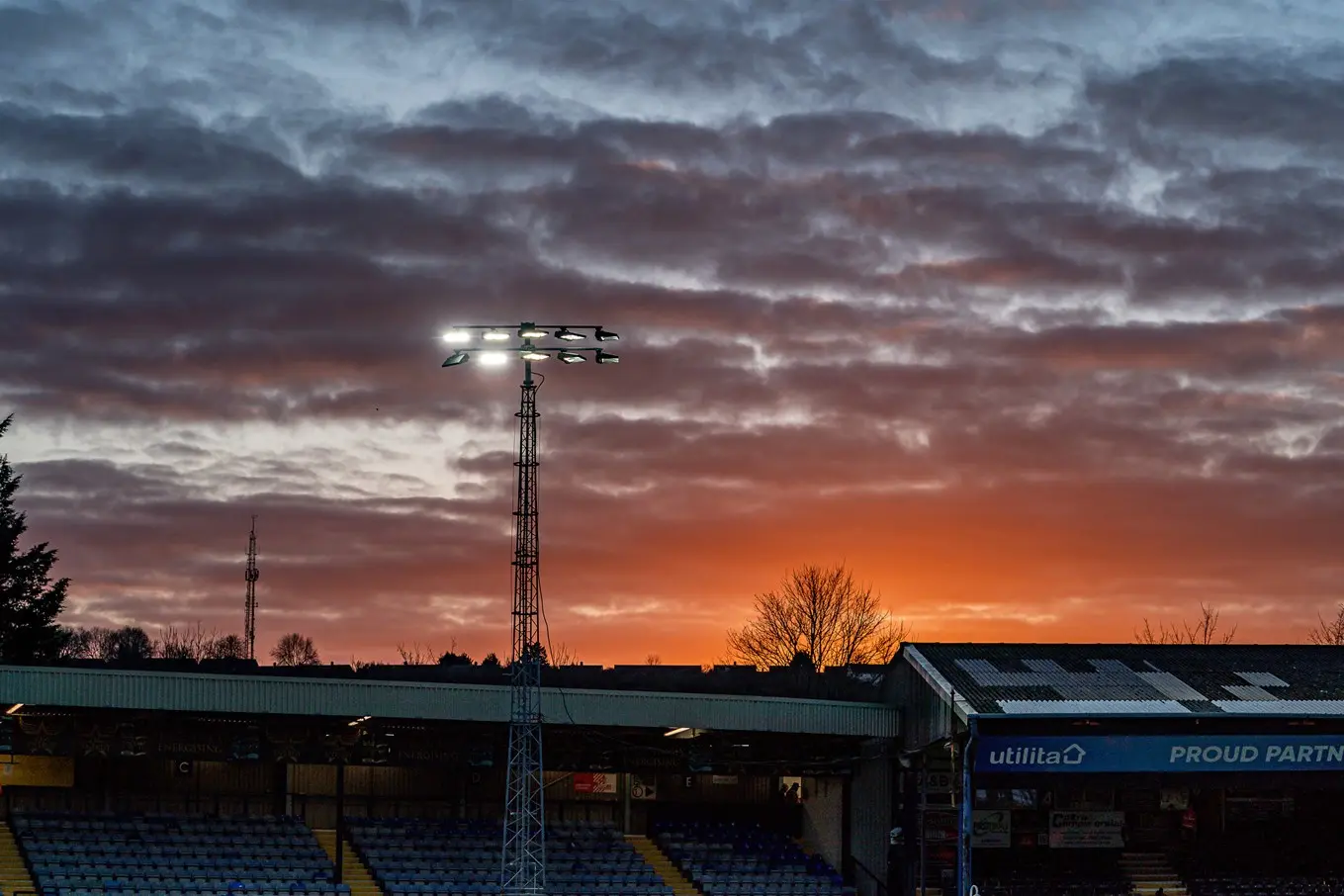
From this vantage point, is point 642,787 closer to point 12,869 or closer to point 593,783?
point 593,783

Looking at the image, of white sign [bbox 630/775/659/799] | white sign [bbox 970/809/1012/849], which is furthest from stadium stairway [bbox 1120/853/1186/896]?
white sign [bbox 630/775/659/799]

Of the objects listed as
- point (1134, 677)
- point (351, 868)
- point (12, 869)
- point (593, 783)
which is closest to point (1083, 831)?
point (1134, 677)

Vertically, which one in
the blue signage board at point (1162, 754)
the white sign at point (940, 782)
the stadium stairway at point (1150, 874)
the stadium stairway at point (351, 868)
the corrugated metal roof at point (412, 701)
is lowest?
the stadium stairway at point (1150, 874)

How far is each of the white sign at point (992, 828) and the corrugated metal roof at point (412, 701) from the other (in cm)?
754

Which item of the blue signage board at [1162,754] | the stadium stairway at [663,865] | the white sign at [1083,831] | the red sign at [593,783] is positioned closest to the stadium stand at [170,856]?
the red sign at [593,783]

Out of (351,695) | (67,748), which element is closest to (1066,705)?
(351,695)

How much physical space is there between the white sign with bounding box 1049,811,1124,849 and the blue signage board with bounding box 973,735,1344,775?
8.36 metres

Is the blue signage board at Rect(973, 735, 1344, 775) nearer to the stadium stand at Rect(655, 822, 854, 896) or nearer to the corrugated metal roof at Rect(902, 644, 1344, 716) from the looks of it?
the corrugated metal roof at Rect(902, 644, 1344, 716)

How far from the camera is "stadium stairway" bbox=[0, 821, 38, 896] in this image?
54406 mm

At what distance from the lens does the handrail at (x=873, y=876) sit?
64.8 m

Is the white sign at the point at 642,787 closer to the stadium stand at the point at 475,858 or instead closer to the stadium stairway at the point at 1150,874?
the stadium stand at the point at 475,858

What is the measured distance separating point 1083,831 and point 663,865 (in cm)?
1647

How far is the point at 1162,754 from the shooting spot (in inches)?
2453

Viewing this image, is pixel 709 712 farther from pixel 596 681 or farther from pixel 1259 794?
pixel 1259 794
